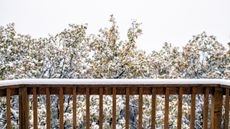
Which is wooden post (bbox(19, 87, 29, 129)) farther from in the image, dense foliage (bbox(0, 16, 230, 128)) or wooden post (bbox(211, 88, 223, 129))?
dense foliage (bbox(0, 16, 230, 128))

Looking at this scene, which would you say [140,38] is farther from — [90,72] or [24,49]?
[24,49]

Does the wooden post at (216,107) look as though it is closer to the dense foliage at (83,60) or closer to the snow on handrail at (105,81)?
the snow on handrail at (105,81)

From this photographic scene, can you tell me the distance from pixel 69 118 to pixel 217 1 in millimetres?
13612

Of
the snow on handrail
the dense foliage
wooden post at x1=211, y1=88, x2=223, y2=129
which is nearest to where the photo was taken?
the snow on handrail

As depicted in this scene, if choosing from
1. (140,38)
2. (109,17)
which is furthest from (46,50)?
(140,38)

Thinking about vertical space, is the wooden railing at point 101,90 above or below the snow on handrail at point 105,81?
below

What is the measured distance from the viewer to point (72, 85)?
3.32 meters

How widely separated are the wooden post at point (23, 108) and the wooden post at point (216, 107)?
1.95 m

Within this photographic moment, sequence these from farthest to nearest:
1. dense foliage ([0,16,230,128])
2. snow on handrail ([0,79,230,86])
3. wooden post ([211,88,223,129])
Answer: dense foliage ([0,16,230,128]) < wooden post ([211,88,223,129]) < snow on handrail ([0,79,230,86])

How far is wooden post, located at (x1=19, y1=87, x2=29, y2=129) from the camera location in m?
3.29

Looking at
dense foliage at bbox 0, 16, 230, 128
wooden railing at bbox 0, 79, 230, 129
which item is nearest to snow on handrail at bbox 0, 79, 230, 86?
wooden railing at bbox 0, 79, 230, 129

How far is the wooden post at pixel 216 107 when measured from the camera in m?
3.50

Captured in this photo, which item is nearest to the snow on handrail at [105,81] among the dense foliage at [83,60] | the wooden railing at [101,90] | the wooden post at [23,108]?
the wooden railing at [101,90]

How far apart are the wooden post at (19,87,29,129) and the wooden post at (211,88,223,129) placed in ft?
6.40
